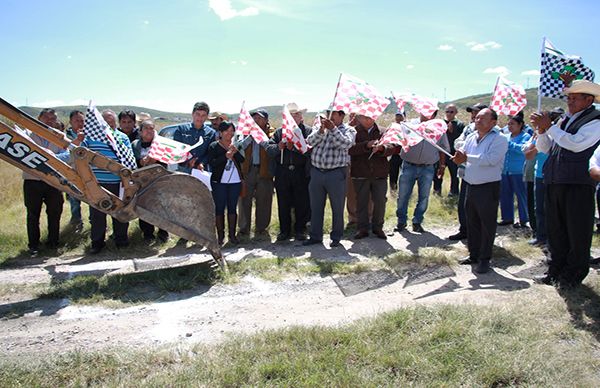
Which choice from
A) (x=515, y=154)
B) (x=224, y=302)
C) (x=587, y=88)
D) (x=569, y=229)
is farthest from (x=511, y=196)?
(x=224, y=302)

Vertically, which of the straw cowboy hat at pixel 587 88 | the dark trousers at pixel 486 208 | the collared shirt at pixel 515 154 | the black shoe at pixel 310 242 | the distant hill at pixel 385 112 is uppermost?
the distant hill at pixel 385 112

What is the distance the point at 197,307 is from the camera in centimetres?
500

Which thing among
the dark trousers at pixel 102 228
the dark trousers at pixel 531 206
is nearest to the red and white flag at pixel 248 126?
the dark trousers at pixel 102 228

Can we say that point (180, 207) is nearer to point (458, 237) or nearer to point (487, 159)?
point (487, 159)

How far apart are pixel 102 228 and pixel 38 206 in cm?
111

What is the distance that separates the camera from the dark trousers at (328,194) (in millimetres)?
7375

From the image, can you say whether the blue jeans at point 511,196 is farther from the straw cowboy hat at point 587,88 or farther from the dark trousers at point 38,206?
the dark trousers at point 38,206

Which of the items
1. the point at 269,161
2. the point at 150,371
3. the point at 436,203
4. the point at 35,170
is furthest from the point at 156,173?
the point at 436,203

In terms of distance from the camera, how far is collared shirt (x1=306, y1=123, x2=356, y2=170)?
7.16m

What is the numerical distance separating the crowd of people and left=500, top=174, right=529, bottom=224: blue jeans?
2 cm

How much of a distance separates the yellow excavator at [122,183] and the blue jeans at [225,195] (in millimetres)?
1674

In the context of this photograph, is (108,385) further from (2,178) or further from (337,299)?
(2,178)

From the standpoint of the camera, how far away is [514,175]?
28.4 feet

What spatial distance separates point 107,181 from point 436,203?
720 centimetres
